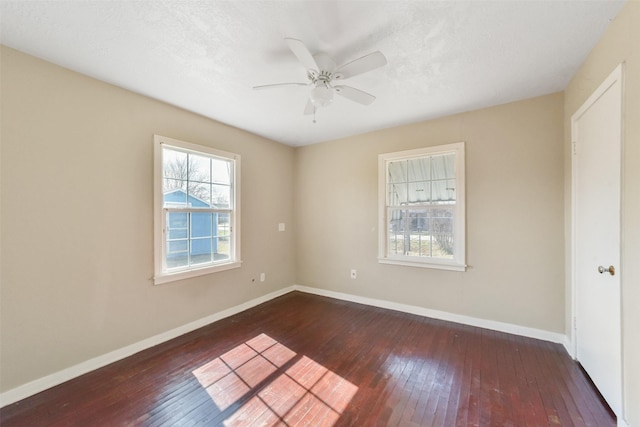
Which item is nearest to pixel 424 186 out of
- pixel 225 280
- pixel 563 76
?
pixel 563 76

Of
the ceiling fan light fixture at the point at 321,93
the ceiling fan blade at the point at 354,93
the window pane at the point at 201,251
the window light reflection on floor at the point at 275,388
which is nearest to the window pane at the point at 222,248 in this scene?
the window pane at the point at 201,251

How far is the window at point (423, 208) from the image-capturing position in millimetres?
3082

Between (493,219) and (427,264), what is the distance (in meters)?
0.93

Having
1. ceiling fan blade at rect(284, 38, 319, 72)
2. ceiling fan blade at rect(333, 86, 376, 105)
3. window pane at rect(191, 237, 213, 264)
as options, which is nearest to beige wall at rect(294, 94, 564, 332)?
ceiling fan blade at rect(333, 86, 376, 105)

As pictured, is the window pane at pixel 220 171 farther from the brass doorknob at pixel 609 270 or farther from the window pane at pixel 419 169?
the brass doorknob at pixel 609 270

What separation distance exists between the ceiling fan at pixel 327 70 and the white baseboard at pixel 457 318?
2.71 meters

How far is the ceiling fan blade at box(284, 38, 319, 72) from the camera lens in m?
1.48

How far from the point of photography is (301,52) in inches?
62.3

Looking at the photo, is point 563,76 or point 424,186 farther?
point 424,186

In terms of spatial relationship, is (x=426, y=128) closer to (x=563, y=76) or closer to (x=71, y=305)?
(x=563, y=76)

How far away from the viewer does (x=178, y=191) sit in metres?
2.85

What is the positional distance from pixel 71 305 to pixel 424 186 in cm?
390

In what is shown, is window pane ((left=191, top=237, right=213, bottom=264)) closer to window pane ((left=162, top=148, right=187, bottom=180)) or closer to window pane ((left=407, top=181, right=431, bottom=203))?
window pane ((left=162, top=148, right=187, bottom=180))

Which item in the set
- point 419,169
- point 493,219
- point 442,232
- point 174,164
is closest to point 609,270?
point 493,219
